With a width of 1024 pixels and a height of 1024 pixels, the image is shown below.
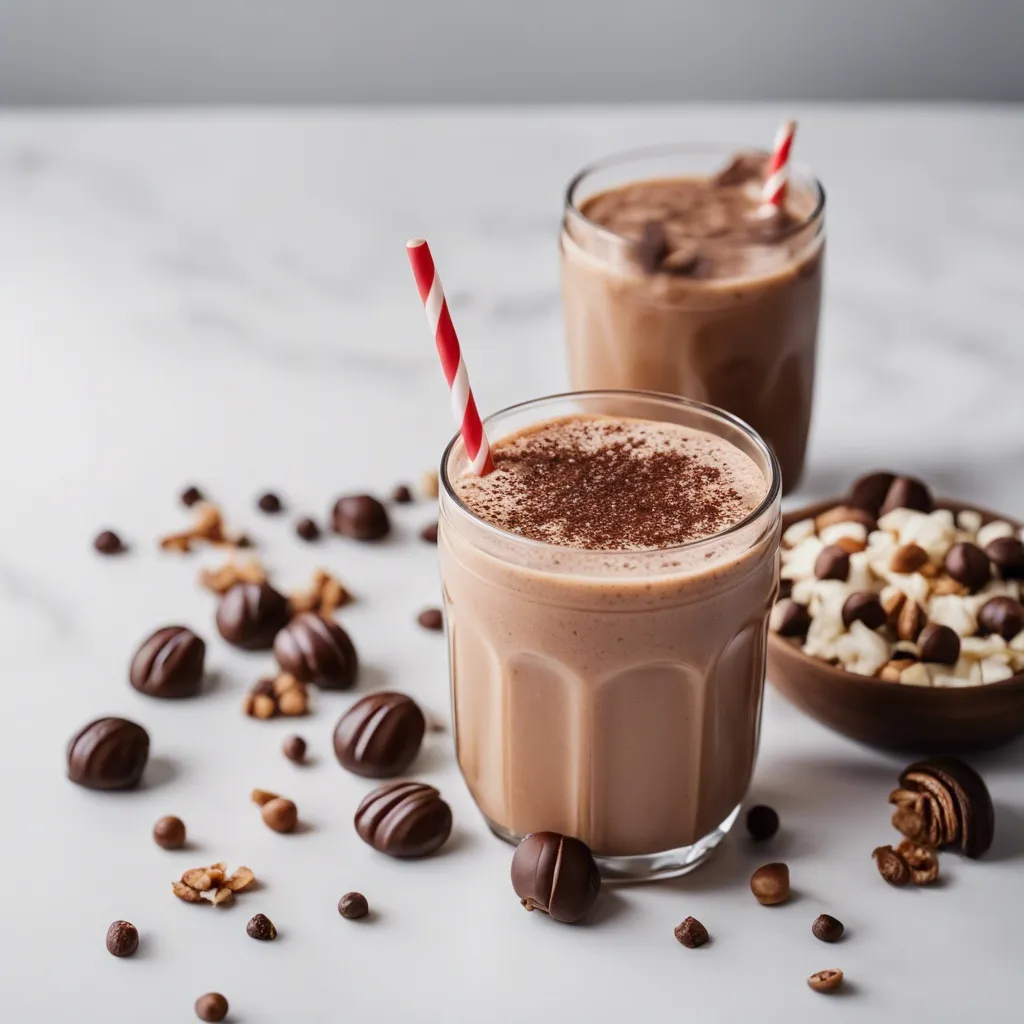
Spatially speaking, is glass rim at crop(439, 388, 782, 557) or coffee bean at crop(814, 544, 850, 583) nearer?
glass rim at crop(439, 388, 782, 557)

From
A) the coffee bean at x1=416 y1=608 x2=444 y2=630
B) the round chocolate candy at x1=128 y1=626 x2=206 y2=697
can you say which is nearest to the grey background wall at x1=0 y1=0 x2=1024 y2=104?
the coffee bean at x1=416 y1=608 x2=444 y2=630

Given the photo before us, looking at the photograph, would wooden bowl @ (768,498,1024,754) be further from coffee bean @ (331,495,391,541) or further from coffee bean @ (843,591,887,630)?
coffee bean @ (331,495,391,541)

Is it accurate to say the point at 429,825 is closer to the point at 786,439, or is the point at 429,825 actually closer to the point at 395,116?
the point at 786,439

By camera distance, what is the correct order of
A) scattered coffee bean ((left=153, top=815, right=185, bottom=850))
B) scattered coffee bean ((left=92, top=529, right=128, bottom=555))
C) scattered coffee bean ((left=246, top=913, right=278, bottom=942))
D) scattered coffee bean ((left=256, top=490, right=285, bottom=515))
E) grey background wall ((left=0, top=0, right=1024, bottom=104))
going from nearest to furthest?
scattered coffee bean ((left=246, top=913, right=278, bottom=942)) < scattered coffee bean ((left=153, top=815, right=185, bottom=850)) < scattered coffee bean ((left=92, top=529, right=128, bottom=555)) < scattered coffee bean ((left=256, top=490, right=285, bottom=515)) < grey background wall ((left=0, top=0, right=1024, bottom=104))

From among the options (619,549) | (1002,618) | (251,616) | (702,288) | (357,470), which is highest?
(619,549)

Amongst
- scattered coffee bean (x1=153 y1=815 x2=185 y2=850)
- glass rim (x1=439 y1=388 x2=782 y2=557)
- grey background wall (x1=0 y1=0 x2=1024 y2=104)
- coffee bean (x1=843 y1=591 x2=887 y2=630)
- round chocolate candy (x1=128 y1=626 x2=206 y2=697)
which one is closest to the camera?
glass rim (x1=439 y1=388 x2=782 y2=557)

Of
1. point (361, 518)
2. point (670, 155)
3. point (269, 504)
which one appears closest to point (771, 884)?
point (361, 518)

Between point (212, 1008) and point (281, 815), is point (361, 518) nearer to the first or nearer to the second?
point (281, 815)
